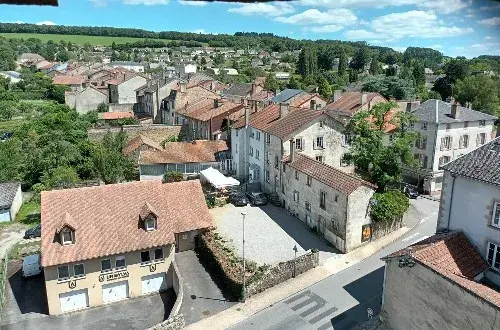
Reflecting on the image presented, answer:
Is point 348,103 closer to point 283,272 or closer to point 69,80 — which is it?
point 283,272

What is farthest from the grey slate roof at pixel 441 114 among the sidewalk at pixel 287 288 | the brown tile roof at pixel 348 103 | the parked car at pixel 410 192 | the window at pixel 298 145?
the sidewalk at pixel 287 288

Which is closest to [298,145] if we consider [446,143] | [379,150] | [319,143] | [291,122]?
[319,143]

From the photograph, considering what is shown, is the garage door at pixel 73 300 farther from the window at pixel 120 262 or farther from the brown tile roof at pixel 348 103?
the brown tile roof at pixel 348 103

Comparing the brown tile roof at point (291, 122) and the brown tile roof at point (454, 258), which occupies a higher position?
the brown tile roof at point (291, 122)

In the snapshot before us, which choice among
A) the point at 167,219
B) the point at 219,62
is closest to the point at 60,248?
the point at 167,219

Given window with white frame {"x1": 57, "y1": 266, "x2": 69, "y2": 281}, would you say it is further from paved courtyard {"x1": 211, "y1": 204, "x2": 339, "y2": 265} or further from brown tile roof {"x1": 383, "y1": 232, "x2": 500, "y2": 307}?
brown tile roof {"x1": 383, "y1": 232, "x2": 500, "y2": 307}
